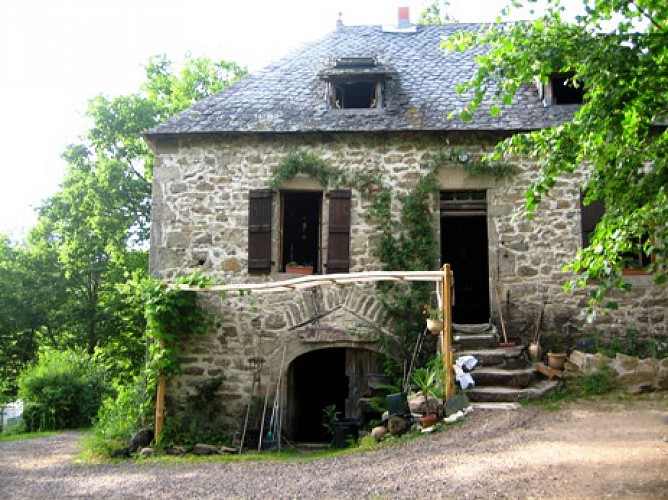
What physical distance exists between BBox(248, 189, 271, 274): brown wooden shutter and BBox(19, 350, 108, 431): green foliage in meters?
6.56

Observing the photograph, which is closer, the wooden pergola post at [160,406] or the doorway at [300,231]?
the wooden pergola post at [160,406]

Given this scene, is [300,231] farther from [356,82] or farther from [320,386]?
[356,82]

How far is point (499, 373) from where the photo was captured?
320 inches

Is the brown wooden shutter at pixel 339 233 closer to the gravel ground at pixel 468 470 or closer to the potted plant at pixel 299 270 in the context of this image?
the potted plant at pixel 299 270

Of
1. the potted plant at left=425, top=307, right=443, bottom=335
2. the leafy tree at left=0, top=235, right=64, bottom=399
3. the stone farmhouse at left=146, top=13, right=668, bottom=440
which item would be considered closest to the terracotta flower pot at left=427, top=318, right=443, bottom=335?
the potted plant at left=425, top=307, right=443, bottom=335

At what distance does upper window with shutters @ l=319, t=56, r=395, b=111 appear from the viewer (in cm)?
1050

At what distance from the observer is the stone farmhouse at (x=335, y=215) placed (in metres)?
9.57

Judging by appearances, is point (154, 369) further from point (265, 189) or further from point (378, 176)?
point (378, 176)

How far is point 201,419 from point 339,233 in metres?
3.33

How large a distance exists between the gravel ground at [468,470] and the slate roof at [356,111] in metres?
4.56

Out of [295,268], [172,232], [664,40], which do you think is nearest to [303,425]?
[295,268]

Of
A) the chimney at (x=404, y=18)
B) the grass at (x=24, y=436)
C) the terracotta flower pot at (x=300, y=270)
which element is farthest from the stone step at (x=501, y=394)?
the grass at (x=24, y=436)

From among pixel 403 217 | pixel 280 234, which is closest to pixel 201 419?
pixel 280 234

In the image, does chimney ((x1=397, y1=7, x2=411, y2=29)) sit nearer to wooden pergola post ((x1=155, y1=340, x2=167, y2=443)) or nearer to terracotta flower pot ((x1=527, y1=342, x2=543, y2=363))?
terracotta flower pot ((x1=527, y1=342, x2=543, y2=363))
